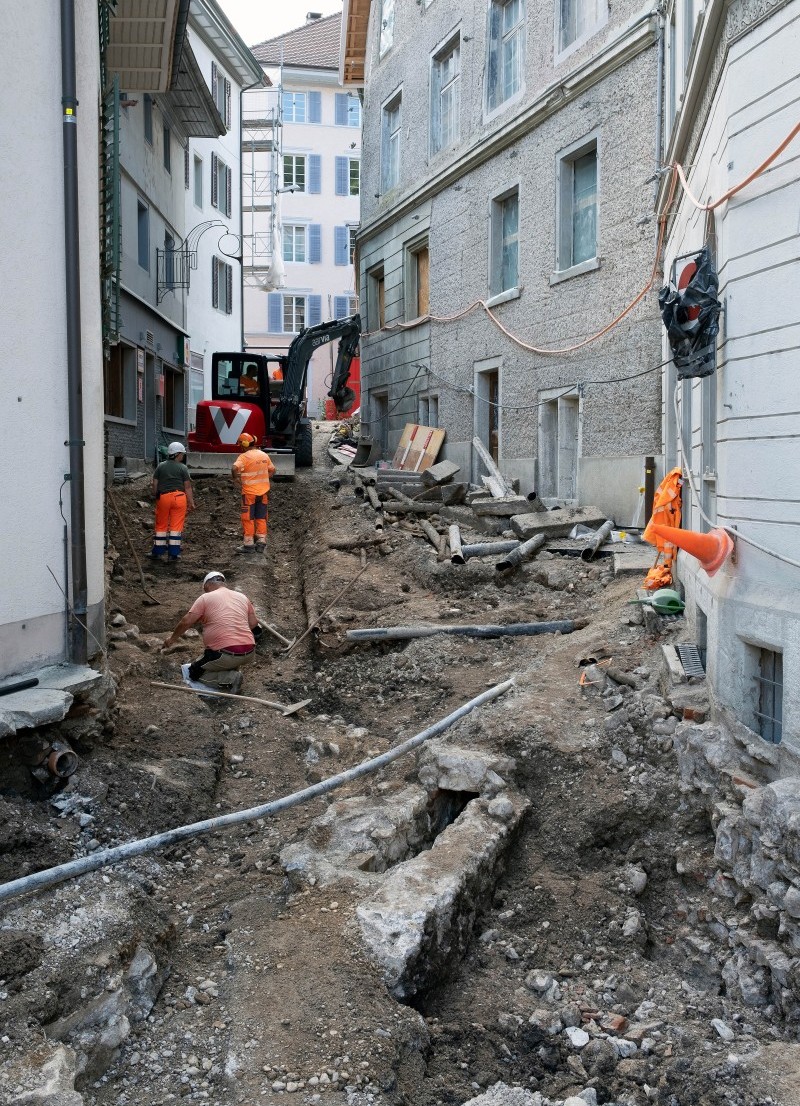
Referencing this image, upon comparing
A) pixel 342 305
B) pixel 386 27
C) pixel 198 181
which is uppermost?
pixel 386 27

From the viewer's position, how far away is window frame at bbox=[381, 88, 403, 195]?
20875mm

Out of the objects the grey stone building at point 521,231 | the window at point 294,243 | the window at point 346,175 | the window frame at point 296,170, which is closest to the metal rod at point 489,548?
the grey stone building at point 521,231

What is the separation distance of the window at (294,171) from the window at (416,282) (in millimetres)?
24522

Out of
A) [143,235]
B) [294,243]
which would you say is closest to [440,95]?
[143,235]

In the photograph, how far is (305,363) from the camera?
778 inches

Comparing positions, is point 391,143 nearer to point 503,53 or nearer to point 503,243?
point 503,53

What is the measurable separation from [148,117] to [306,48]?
2671 centimetres

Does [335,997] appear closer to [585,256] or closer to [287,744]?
[287,744]

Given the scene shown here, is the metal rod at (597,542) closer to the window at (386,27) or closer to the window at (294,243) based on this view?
the window at (386,27)

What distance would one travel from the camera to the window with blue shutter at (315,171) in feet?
140

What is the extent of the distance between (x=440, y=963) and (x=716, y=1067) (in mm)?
1366

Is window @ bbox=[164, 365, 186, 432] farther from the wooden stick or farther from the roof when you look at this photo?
the roof

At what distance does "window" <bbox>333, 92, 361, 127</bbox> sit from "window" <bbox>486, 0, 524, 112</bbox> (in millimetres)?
28473

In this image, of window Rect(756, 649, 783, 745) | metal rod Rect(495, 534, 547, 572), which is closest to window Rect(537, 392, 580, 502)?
metal rod Rect(495, 534, 547, 572)
